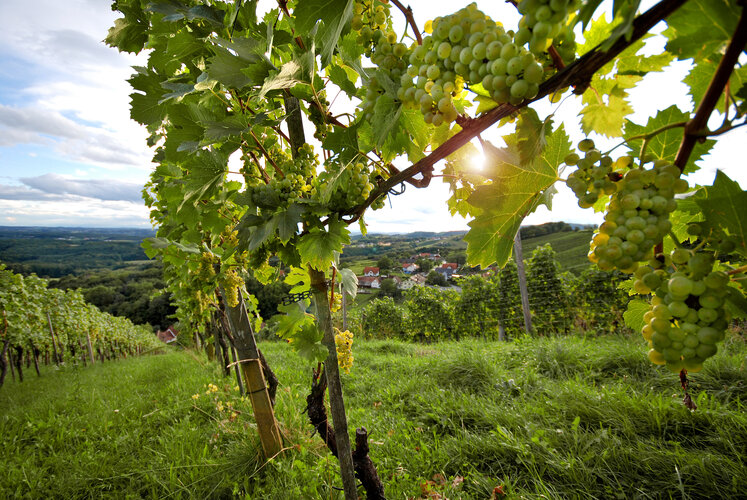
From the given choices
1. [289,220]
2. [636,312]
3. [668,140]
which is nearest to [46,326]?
[289,220]

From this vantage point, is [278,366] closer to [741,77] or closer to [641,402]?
[641,402]

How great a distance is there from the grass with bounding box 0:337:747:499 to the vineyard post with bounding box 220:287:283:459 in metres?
0.40

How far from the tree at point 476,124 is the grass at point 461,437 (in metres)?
1.36

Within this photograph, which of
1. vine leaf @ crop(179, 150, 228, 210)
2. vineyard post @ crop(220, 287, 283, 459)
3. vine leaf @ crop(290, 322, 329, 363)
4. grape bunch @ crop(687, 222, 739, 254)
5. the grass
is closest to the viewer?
grape bunch @ crop(687, 222, 739, 254)

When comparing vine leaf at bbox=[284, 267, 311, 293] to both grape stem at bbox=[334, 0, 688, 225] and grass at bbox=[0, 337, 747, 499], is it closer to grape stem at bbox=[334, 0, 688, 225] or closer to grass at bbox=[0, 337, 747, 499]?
grape stem at bbox=[334, 0, 688, 225]

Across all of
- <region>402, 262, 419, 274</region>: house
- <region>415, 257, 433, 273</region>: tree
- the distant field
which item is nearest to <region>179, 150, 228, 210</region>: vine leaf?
the distant field

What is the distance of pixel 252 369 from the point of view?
9.18 ft

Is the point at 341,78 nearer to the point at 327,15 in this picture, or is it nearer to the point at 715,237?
the point at 327,15

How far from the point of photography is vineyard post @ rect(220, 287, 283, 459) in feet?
9.02

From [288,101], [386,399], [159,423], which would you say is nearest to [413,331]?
[386,399]

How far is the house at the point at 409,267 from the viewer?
1521cm

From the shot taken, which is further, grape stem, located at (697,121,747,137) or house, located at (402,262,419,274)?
house, located at (402,262,419,274)

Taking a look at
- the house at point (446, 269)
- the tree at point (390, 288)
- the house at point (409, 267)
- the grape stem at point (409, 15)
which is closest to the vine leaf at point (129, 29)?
the grape stem at point (409, 15)

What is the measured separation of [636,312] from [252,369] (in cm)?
276
